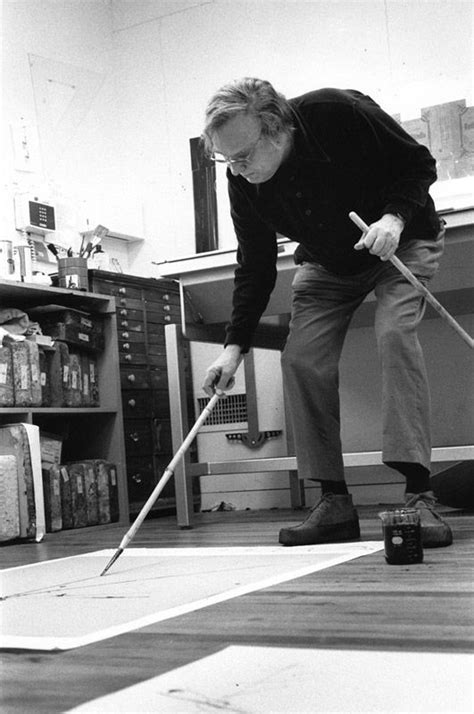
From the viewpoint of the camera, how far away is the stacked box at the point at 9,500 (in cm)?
312

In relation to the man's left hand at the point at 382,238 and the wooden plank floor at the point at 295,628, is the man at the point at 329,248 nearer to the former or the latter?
the man's left hand at the point at 382,238

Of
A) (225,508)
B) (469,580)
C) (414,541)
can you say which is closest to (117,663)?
(469,580)

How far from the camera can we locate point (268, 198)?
2.32 metres

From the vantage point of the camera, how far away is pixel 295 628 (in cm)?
125

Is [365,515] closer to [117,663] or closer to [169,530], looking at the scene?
[169,530]

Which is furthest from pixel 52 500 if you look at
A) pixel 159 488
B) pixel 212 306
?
pixel 159 488

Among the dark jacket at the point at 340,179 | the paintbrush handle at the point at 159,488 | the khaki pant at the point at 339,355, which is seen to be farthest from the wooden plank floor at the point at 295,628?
the dark jacket at the point at 340,179

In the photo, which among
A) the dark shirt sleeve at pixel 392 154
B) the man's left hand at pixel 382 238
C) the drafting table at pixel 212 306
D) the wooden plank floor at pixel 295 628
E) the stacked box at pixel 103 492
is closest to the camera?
the wooden plank floor at pixel 295 628

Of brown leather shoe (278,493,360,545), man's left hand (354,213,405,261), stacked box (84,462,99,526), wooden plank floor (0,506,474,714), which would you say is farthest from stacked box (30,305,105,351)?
wooden plank floor (0,506,474,714)

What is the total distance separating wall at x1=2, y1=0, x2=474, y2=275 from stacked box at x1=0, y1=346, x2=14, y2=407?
1047mm

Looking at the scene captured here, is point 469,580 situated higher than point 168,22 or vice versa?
point 168,22

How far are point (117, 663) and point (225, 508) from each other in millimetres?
3316

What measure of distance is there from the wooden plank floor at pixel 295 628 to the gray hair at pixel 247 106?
3.22 ft

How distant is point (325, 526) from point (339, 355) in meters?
0.43
